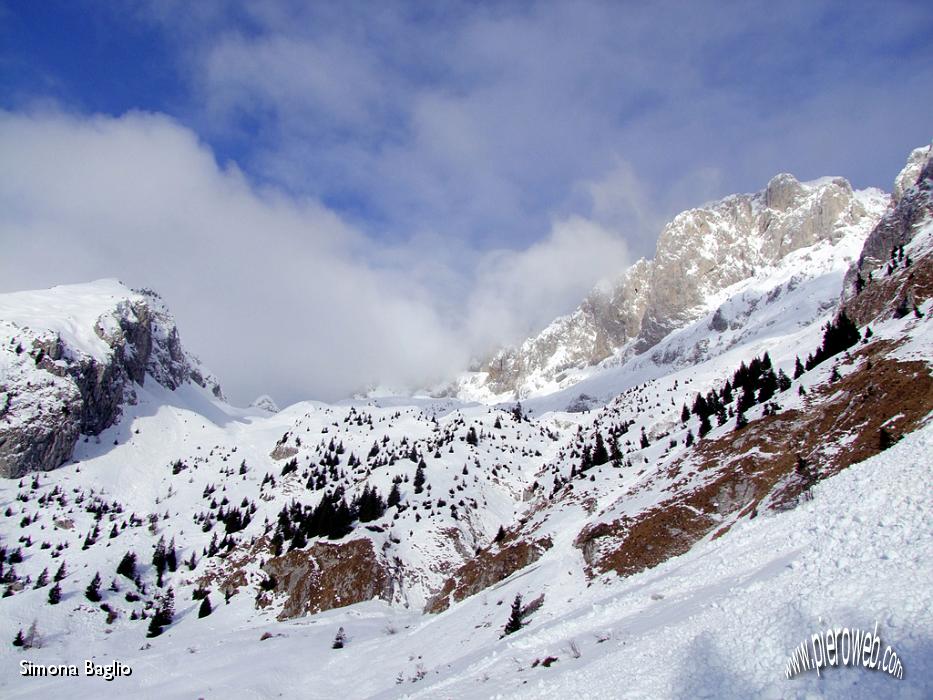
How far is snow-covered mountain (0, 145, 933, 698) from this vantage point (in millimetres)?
→ 15261

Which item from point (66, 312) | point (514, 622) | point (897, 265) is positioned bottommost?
point (514, 622)

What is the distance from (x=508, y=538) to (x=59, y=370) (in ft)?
462

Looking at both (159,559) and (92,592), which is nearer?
(92,592)

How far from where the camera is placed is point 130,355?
18138 centimetres

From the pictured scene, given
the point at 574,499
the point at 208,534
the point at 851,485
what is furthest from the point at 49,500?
the point at 851,485

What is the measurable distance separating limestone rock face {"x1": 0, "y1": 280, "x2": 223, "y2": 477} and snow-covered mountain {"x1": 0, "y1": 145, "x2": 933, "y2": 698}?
82cm

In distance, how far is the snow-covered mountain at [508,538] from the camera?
15.3 meters

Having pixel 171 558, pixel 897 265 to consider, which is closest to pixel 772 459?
pixel 897 265

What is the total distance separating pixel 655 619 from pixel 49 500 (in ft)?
426

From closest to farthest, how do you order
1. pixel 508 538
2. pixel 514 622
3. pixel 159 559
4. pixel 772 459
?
1. pixel 514 622
2. pixel 772 459
3. pixel 508 538
4. pixel 159 559

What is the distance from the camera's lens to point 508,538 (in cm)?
5406

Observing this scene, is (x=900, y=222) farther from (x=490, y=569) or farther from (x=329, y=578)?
(x=329, y=578)

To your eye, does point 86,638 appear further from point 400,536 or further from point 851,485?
point 851,485

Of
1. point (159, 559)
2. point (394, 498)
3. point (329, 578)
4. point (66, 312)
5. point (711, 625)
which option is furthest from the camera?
point (66, 312)
